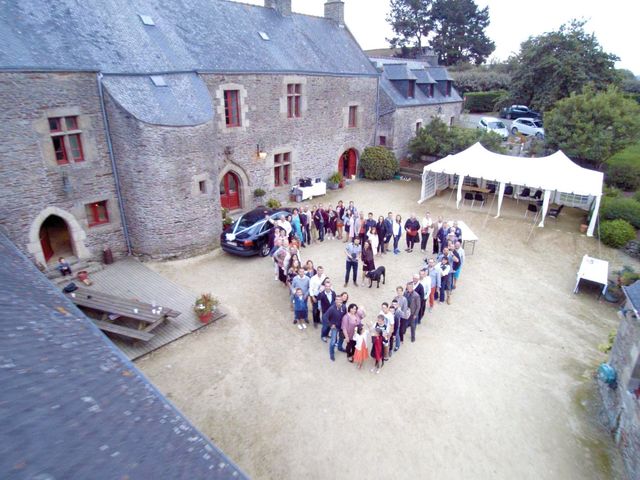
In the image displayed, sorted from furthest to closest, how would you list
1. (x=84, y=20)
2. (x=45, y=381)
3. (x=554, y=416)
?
1. (x=84, y=20)
2. (x=554, y=416)
3. (x=45, y=381)

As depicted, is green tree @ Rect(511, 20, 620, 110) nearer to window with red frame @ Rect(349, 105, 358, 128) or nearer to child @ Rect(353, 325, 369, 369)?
window with red frame @ Rect(349, 105, 358, 128)

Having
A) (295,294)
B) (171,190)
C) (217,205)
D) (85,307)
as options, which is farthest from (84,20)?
(295,294)

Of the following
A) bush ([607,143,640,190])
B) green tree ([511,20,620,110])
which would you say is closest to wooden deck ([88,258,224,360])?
bush ([607,143,640,190])

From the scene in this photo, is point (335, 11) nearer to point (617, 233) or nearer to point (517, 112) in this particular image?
point (617, 233)

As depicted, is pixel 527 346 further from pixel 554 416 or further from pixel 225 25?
pixel 225 25

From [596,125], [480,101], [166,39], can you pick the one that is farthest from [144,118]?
[480,101]

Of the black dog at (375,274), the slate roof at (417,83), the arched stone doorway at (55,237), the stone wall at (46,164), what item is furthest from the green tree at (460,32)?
the arched stone doorway at (55,237)

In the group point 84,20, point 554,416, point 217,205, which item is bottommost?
point 554,416
